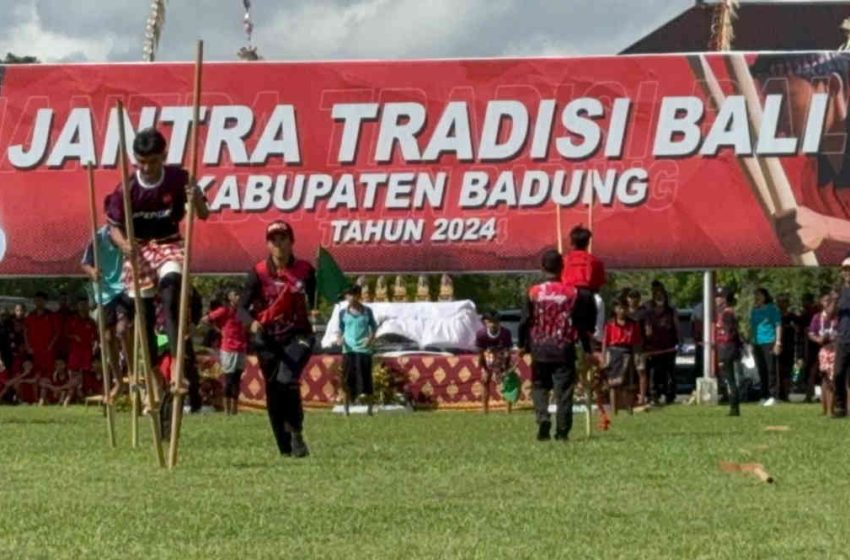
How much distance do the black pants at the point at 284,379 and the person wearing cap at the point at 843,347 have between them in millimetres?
11258

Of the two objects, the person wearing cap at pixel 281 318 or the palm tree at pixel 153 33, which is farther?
the palm tree at pixel 153 33

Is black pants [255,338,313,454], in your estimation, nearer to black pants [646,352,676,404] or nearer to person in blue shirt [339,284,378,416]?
person in blue shirt [339,284,378,416]

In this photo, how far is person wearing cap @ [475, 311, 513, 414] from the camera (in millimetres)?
32906

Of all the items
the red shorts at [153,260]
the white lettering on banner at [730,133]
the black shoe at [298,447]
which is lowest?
the black shoe at [298,447]

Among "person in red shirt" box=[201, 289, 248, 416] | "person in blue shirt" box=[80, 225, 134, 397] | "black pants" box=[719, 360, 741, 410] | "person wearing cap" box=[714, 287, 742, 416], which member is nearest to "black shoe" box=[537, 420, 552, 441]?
"person in blue shirt" box=[80, 225, 134, 397]

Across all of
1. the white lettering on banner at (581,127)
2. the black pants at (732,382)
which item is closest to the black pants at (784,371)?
the white lettering on banner at (581,127)

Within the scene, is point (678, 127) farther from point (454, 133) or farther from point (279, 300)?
point (279, 300)

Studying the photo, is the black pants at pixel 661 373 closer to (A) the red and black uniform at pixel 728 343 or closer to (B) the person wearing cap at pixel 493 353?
(B) the person wearing cap at pixel 493 353

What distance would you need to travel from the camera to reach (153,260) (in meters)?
15.3

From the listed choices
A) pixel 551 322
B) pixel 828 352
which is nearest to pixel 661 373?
pixel 828 352

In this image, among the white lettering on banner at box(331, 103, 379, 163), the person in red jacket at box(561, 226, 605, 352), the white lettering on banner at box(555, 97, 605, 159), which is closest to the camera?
the person in red jacket at box(561, 226, 605, 352)

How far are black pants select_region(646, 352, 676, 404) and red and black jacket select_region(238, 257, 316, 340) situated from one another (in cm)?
1991

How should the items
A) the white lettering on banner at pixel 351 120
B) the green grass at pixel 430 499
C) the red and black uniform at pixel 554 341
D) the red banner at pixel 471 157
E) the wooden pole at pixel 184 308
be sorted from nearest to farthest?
the green grass at pixel 430 499 < the wooden pole at pixel 184 308 < the red and black uniform at pixel 554 341 < the red banner at pixel 471 157 < the white lettering on banner at pixel 351 120

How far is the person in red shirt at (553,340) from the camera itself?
737 inches
